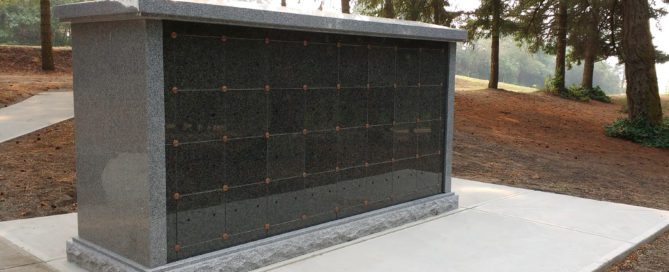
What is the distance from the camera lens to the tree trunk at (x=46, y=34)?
22.1 m

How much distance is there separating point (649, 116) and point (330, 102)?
14309 mm

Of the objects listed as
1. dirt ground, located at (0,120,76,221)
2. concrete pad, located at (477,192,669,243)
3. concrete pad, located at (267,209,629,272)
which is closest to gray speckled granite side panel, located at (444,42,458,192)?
concrete pad, located at (477,192,669,243)

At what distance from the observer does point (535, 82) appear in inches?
3868

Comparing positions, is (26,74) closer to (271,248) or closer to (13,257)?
(13,257)

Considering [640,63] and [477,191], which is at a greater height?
[640,63]

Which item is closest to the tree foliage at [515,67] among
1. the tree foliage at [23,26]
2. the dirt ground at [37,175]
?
the tree foliage at [23,26]

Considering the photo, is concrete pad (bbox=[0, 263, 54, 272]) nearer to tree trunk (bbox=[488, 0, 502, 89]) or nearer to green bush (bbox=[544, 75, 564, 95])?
tree trunk (bbox=[488, 0, 502, 89])

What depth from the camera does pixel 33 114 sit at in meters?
12.6

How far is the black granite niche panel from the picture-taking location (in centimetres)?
428

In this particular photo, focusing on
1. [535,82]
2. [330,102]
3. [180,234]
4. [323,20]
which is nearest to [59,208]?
[180,234]

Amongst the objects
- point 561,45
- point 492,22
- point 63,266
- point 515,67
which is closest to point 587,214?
point 63,266

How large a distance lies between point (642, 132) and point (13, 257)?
1627 centimetres

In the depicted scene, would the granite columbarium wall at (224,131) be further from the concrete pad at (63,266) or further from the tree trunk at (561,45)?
the tree trunk at (561,45)

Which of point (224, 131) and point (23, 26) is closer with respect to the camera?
point (224, 131)
